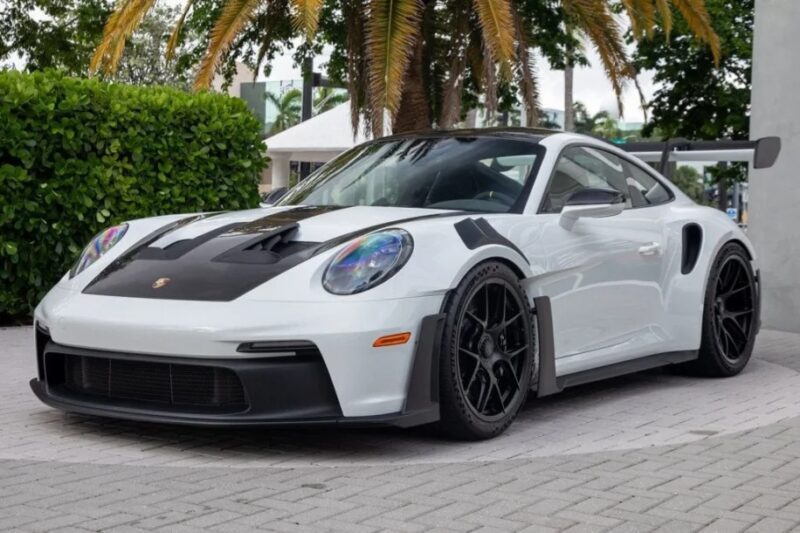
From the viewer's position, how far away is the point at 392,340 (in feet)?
16.5

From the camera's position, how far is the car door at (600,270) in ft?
19.9

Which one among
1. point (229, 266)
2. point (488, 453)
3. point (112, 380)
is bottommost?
point (488, 453)

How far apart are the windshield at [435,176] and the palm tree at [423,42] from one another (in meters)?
4.88

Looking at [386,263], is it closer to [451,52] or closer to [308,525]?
[308,525]

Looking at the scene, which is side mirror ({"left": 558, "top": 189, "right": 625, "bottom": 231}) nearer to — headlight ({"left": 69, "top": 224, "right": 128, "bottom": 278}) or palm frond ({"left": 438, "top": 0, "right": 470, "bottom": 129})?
headlight ({"left": 69, "top": 224, "right": 128, "bottom": 278})

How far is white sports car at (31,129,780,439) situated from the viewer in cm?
498

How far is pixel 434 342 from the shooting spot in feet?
17.0

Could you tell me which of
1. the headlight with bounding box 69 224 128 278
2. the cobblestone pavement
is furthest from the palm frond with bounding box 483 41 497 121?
the headlight with bounding box 69 224 128 278

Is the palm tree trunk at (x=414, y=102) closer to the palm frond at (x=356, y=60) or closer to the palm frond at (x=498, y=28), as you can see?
the palm frond at (x=356, y=60)

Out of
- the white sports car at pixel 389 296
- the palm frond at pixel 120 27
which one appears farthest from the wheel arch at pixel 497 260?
the palm frond at pixel 120 27

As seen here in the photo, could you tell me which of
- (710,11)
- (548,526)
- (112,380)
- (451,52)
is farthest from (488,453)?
(710,11)

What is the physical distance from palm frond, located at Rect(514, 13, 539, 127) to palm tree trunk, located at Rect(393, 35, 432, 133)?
1142 mm

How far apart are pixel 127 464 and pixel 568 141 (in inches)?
116

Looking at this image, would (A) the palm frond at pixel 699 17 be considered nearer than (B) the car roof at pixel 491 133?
No
